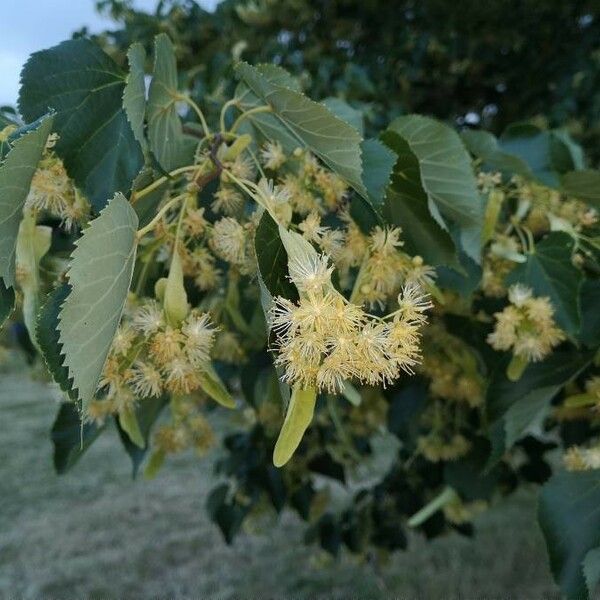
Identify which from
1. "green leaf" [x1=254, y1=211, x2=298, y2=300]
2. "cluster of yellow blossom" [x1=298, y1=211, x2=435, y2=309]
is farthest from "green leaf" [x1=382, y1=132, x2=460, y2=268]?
"green leaf" [x1=254, y1=211, x2=298, y2=300]

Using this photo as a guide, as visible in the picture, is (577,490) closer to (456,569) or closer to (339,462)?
(339,462)

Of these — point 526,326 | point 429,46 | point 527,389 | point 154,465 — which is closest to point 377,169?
point 526,326

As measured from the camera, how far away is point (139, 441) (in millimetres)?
869

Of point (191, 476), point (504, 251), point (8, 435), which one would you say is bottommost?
point (8, 435)

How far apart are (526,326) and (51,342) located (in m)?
0.57

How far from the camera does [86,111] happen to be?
2.62 ft

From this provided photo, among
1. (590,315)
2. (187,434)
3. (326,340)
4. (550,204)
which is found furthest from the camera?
(187,434)

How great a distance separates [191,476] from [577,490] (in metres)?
3.85

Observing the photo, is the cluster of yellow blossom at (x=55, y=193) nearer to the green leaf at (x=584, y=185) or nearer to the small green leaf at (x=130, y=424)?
the small green leaf at (x=130, y=424)

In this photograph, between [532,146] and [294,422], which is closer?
[294,422]

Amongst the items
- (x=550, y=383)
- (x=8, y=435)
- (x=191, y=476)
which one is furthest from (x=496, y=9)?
(x=8, y=435)

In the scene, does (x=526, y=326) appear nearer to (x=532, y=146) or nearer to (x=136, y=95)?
(x=532, y=146)

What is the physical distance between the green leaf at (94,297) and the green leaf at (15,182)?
0.28 feet

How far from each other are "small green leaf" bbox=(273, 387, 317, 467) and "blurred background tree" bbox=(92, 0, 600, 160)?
202cm
